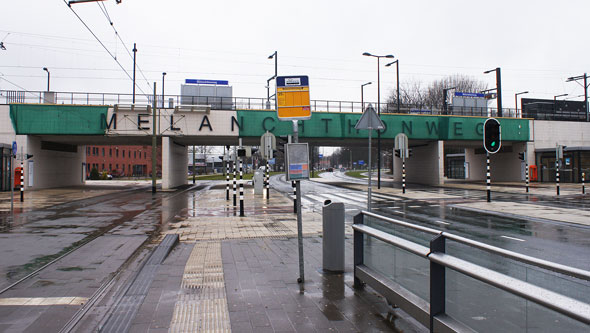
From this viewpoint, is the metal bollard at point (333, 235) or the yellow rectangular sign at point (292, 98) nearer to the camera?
the yellow rectangular sign at point (292, 98)

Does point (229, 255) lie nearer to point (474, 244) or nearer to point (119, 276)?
point (119, 276)

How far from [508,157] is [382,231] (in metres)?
40.4

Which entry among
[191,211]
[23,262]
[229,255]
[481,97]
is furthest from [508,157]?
[23,262]

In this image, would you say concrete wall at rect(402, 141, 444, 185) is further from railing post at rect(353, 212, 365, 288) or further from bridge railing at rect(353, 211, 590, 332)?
bridge railing at rect(353, 211, 590, 332)

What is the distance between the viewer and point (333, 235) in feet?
18.8

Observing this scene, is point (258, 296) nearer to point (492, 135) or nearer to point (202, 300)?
point (202, 300)

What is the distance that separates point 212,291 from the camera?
500cm

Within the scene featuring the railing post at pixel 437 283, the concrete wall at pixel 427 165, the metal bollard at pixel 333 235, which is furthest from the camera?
the concrete wall at pixel 427 165

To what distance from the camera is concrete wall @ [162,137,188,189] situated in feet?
99.5

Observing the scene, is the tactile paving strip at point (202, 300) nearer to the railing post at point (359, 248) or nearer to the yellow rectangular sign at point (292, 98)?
the railing post at point (359, 248)

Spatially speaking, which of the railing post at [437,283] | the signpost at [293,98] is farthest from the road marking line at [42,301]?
the railing post at [437,283]

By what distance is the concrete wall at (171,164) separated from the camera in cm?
3033

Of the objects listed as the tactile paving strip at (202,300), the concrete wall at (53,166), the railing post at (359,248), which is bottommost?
the tactile paving strip at (202,300)

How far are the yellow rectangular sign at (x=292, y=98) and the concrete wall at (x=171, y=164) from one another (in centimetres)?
2623
